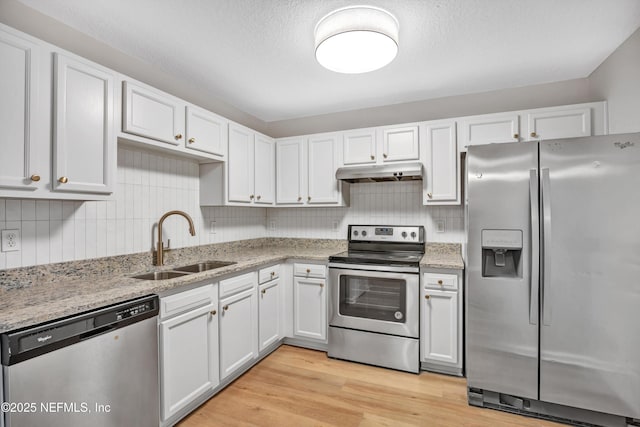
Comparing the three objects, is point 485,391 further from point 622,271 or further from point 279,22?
point 279,22

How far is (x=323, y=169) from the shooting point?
10.9 ft

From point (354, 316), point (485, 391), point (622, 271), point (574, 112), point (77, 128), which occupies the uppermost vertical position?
point (574, 112)

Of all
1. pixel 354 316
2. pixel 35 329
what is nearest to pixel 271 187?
pixel 354 316

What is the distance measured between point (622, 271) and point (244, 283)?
2.49 m

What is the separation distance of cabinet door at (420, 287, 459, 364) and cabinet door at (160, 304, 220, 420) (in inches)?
64.3

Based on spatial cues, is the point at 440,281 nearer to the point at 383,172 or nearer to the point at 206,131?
the point at 383,172

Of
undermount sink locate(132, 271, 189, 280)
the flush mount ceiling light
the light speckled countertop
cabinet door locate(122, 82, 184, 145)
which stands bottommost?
undermount sink locate(132, 271, 189, 280)

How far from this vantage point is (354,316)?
2.79m

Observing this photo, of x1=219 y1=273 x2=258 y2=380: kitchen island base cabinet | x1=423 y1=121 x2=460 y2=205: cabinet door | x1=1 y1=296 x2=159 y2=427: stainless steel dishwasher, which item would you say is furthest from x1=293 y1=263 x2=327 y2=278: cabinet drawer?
x1=1 y1=296 x2=159 y2=427: stainless steel dishwasher

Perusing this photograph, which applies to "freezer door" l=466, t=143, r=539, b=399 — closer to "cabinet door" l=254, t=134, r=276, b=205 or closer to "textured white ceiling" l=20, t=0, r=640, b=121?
"textured white ceiling" l=20, t=0, r=640, b=121

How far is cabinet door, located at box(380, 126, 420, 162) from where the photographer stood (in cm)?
294

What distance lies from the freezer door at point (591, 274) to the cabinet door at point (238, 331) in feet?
6.80

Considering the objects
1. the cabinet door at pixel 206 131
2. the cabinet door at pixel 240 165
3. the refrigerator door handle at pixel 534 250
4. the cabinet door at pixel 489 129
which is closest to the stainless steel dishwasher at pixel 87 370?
the cabinet door at pixel 206 131

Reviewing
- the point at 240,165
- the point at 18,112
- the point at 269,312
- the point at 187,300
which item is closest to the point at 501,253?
the point at 269,312
